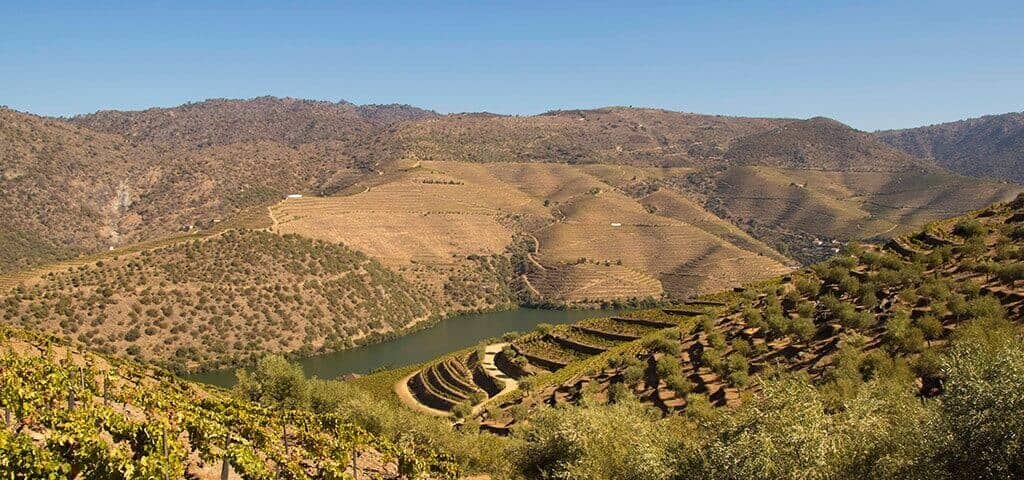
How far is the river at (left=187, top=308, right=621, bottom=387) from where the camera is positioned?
341 feet

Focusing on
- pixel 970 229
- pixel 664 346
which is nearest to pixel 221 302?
pixel 664 346

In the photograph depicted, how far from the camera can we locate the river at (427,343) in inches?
4087

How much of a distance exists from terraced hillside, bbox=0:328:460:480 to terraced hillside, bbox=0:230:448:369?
202ft

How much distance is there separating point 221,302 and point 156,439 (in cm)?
9374

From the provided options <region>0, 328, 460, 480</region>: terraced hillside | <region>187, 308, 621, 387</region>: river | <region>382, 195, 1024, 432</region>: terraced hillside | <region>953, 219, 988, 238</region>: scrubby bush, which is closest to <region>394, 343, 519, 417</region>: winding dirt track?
<region>382, 195, 1024, 432</region>: terraced hillside

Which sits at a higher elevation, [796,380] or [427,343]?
[796,380]

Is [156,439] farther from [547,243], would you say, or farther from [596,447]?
→ [547,243]

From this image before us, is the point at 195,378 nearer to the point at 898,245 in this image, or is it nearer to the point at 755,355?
the point at 755,355

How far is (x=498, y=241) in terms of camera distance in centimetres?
18088

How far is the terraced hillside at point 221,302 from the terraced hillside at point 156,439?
61537 mm

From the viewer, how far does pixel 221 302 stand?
4225 inches

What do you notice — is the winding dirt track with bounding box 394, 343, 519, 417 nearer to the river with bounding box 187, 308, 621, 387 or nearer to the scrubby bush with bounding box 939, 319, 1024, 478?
the river with bounding box 187, 308, 621, 387

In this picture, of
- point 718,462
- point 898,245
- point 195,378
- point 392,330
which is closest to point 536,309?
point 392,330

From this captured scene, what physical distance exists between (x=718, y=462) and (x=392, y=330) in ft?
370
